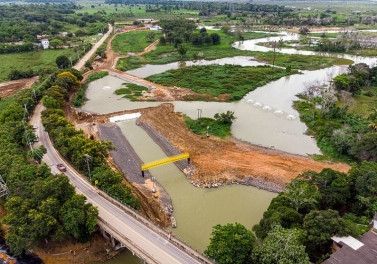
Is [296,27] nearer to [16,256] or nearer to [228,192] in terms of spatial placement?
[228,192]

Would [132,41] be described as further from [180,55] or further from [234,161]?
[234,161]

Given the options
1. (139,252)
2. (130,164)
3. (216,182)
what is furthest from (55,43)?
(139,252)

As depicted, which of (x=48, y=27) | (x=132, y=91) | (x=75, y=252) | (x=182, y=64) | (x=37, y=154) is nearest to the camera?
(x=75, y=252)

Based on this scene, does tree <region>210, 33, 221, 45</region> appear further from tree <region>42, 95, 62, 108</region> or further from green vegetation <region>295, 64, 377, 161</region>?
tree <region>42, 95, 62, 108</region>

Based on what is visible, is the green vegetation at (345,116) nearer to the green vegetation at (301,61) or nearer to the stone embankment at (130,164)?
the green vegetation at (301,61)

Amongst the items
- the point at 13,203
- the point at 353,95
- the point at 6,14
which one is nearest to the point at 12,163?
the point at 13,203
